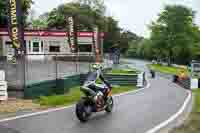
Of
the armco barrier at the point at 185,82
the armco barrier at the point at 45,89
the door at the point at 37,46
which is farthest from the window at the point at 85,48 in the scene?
the armco barrier at the point at 45,89

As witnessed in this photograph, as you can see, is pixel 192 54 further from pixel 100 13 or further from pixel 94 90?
pixel 94 90

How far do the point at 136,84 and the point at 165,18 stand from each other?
192 ft

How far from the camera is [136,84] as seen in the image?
25.8 meters

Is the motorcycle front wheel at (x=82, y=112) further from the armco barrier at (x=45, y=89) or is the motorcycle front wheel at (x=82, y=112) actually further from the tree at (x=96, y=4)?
the tree at (x=96, y=4)

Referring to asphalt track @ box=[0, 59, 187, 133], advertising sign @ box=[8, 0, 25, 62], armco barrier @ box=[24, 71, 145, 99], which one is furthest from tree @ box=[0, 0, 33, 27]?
asphalt track @ box=[0, 59, 187, 133]

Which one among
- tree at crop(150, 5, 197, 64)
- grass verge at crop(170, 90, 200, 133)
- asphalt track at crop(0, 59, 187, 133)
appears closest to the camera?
grass verge at crop(170, 90, 200, 133)

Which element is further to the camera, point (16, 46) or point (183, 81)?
point (183, 81)

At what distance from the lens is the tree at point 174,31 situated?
7831cm

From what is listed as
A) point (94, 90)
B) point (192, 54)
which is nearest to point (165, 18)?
point (192, 54)

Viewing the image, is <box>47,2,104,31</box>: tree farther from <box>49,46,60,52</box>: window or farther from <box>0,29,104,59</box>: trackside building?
<box>49,46,60,52</box>: window

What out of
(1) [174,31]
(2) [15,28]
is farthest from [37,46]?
(1) [174,31]

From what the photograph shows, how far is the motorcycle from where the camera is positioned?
35.9ft

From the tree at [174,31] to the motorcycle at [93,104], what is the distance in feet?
219

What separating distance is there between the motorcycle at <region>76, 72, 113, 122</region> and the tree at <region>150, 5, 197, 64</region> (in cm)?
6667
